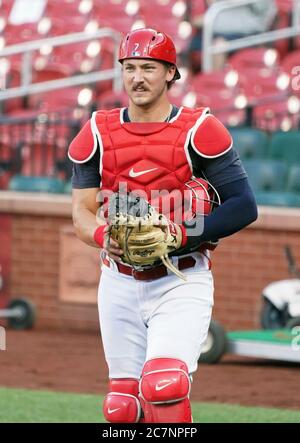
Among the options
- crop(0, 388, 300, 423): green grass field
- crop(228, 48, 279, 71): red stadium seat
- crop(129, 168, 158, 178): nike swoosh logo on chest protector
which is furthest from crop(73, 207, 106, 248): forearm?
crop(228, 48, 279, 71): red stadium seat

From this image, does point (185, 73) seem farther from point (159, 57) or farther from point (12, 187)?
point (159, 57)

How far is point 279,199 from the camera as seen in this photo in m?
11.6

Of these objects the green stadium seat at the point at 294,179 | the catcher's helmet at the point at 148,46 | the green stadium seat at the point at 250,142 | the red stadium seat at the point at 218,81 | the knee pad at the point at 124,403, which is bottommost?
the green stadium seat at the point at 294,179

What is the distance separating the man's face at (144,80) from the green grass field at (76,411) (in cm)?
276

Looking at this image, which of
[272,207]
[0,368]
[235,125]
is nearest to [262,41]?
[235,125]

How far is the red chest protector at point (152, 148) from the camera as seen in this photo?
5.28 metres

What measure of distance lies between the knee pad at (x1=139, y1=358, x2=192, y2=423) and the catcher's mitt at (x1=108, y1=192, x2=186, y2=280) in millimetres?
432

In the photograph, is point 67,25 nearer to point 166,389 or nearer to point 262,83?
point 262,83

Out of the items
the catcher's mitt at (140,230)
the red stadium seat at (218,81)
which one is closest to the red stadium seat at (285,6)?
the red stadium seat at (218,81)

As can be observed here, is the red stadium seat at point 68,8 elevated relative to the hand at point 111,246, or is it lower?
lower

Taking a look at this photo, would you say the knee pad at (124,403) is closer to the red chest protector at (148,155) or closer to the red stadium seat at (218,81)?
the red chest protector at (148,155)

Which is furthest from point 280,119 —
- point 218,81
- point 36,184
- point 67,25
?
point 67,25

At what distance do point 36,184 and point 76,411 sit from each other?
17.2 feet
